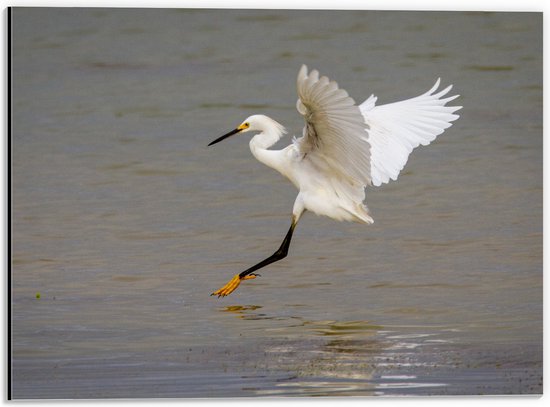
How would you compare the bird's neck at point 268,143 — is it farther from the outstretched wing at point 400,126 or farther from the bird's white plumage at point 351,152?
the outstretched wing at point 400,126

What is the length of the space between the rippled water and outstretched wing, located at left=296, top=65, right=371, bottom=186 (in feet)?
1.62

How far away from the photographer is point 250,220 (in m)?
6.12

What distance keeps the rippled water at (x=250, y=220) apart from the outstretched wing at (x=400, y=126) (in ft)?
0.50

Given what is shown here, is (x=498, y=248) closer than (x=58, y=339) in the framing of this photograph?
No

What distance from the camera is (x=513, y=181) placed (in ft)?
18.6

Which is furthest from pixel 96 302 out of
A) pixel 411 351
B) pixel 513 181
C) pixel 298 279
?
pixel 513 181

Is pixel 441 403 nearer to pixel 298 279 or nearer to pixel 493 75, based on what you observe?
pixel 298 279

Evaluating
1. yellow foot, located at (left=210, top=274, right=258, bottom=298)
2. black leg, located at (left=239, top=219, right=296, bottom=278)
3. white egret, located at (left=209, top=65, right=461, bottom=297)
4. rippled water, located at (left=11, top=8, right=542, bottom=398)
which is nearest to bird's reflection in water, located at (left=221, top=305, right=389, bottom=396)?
rippled water, located at (left=11, top=8, right=542, bottom=398)

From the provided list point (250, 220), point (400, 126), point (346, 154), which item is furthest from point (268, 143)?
point (250, 220)

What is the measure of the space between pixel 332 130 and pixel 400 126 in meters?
0.63

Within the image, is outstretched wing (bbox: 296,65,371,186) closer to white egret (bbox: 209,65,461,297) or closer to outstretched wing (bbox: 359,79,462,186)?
white egret (bbox: 209,65,461,297)

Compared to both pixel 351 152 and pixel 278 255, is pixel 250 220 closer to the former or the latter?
pixel 278 255

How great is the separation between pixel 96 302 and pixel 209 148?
98 cm

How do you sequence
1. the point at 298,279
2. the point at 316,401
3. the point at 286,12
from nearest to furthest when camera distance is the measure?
the point at 316,401 → the point at 286,12 → the point at 298,279
